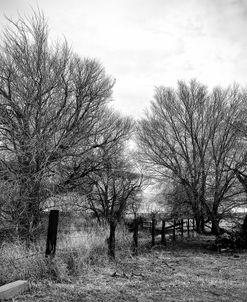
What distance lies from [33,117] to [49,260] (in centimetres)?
679

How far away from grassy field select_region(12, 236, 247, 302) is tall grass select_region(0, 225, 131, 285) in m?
0.13

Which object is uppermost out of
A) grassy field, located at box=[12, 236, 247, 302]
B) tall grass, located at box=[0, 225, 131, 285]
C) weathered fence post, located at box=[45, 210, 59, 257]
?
weathered fence post, located at box=[45, 210, 59, 257]

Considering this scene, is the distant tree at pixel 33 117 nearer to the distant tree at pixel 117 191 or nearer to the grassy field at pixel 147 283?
the grassy field at pixel 147 283

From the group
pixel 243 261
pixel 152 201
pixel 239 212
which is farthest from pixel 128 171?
pixel 243 261

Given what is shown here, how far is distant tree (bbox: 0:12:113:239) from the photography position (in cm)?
1023

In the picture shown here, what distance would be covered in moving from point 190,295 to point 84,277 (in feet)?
7.37

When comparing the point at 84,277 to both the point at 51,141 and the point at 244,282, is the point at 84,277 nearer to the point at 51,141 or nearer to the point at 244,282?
the point at 244,282

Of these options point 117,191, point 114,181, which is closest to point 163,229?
point 114,181

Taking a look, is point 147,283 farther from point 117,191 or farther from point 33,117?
point 117,191

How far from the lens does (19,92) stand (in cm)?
1203

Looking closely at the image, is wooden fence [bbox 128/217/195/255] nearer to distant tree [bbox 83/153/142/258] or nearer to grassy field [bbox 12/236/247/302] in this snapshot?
grassy field [bbox 12/236/247/302]

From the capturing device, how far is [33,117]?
1216 centimetres

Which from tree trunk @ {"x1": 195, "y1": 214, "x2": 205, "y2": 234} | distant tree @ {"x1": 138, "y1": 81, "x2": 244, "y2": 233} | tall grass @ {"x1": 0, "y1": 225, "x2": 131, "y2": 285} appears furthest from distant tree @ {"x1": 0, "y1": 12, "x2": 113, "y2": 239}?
tree trunk @ {"x1": 195, "y1": 214, "x2": 205, "y2": 234}

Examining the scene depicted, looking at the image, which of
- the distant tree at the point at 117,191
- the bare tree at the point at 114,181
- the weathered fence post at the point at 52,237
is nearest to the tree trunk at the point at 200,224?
the bare tree at the point at 114,181
